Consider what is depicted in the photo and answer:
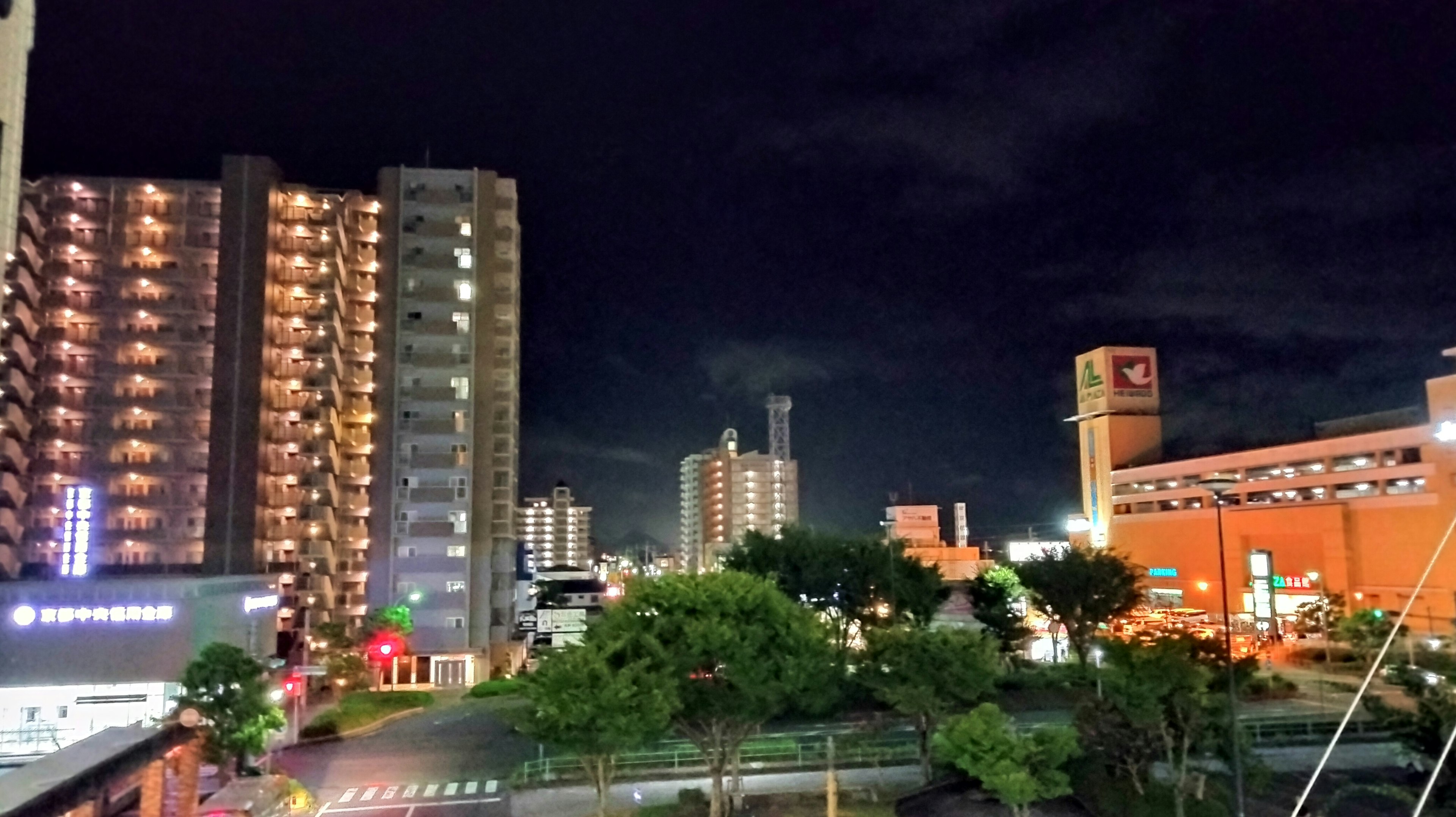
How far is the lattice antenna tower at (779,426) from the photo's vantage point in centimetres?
19038

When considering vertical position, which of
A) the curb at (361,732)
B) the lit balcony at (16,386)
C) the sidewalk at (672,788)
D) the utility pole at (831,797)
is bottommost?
the curb at (361,732)

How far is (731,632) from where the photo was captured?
82.4 ft

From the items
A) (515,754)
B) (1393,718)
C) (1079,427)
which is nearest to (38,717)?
(515,754)

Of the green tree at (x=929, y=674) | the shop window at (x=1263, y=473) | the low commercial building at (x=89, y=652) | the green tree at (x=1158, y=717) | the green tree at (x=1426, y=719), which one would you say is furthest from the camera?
the shop window at (x=1263, y=473)

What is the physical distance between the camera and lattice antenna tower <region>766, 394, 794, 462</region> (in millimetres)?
190375

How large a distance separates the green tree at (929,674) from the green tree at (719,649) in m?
3.15

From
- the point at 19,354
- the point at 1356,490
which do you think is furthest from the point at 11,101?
the point at 1356,490

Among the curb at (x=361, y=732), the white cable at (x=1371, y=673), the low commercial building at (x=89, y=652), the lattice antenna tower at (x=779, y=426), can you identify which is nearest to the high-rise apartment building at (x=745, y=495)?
the lattice antenna tower at (x=779, y=426)

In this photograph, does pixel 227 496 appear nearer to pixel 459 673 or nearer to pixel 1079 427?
pixel 459 673

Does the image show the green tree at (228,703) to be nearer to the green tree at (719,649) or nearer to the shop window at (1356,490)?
the green tree at (719,649)

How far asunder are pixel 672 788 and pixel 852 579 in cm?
2233

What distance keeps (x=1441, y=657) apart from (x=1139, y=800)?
13679 mm

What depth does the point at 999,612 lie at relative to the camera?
51375mm

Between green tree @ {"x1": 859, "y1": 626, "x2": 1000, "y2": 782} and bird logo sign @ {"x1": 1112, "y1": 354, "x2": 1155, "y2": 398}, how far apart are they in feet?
254
